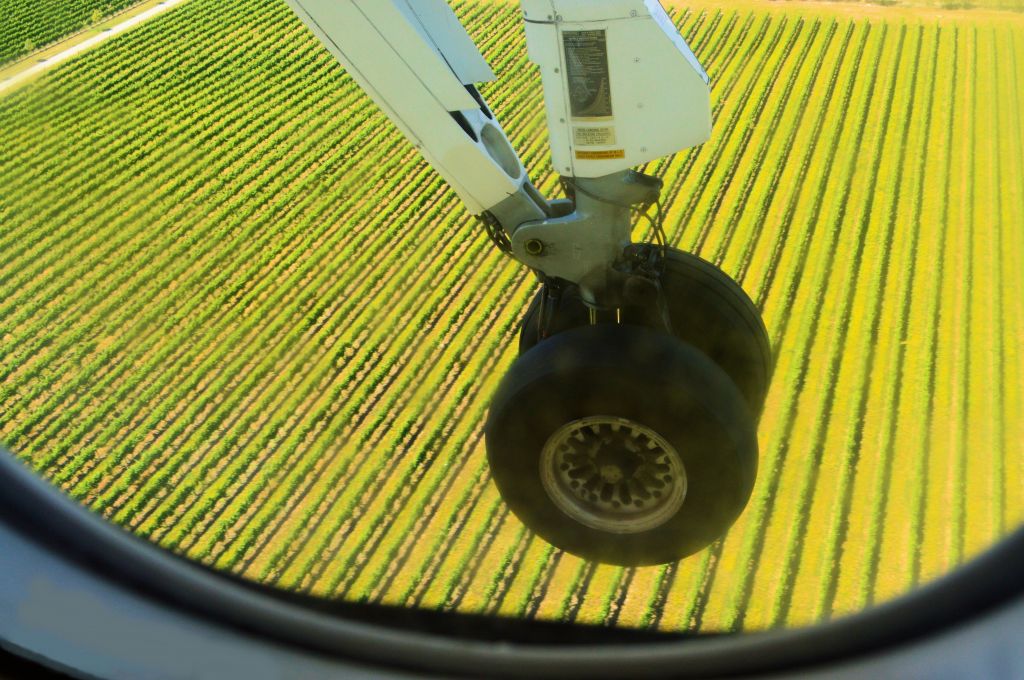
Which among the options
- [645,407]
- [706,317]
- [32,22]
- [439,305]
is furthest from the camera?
[439,305]

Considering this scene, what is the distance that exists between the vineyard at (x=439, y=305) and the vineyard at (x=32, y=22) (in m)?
0.28

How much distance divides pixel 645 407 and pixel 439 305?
11.6ft

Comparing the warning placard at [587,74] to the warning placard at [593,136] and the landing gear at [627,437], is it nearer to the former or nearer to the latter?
the warning placard at [593,136]

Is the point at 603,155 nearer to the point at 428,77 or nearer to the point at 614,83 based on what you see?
the point at 614,83

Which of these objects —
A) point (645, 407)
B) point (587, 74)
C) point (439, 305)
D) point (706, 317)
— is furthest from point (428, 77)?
point (439, 305)

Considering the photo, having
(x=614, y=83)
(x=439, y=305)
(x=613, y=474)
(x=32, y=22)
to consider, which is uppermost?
(x=32, y=22)

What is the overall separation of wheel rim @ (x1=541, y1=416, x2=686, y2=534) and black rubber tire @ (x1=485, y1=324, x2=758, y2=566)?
0.09 ft

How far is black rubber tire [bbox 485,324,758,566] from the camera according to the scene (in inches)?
79.0

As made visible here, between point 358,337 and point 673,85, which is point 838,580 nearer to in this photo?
point 673,85

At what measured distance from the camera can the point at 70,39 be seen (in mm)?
6062

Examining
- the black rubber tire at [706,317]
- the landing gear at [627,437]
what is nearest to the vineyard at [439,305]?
the landing gear at [627,437]

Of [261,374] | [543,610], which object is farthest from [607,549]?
[261,374]

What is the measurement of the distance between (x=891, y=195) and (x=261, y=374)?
395 centimetres

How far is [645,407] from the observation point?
80.0 inches
